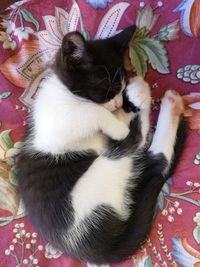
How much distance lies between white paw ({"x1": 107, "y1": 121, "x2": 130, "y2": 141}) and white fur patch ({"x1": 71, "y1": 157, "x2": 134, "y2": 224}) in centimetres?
8

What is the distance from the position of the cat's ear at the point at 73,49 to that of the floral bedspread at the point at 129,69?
283 mm

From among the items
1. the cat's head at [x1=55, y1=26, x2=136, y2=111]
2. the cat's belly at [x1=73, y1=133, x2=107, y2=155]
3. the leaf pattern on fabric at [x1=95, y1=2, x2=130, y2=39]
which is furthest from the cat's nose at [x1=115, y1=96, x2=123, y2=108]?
the leaf pattern on fabric at [x1=95, y1=2, x2=130, y2=39]

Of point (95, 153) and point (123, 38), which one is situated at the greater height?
point (123, 38)

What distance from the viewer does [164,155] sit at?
126cm

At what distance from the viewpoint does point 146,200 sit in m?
1.20

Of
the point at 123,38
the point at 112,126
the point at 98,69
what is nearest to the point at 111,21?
the point at 123,38

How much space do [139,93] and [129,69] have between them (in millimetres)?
165

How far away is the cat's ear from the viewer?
1108 millimetres

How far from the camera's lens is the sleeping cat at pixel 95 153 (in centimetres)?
117

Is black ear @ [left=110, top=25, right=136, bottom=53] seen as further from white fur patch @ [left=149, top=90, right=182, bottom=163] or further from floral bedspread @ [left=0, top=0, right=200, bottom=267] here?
white fur patch @ [left=149, top=90, right=182, bottom=163]

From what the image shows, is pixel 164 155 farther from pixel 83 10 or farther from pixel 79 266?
pixel 83 10

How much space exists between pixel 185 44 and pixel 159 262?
0.70m

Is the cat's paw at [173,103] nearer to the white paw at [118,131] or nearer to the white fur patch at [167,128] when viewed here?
the white fur patch at [167,128]

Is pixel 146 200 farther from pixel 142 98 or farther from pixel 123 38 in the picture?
pixel 123 38
